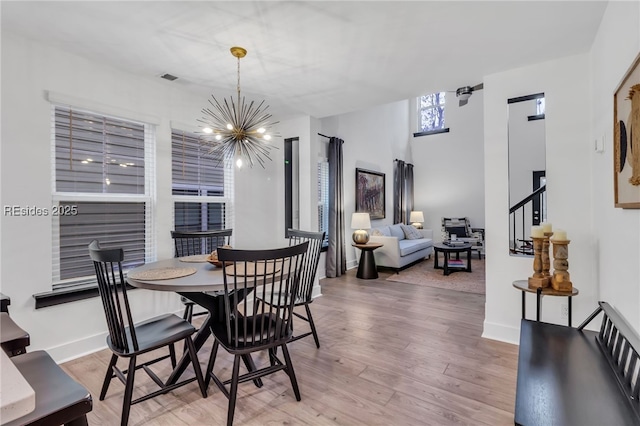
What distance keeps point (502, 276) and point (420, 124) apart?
725cm

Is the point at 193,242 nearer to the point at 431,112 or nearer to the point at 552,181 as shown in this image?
the point at 552,181

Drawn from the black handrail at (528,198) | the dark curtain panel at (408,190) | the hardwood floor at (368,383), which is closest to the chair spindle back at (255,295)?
the hardwood floor at (368,383)

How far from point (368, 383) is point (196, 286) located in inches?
53.3

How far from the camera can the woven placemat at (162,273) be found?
202 cm

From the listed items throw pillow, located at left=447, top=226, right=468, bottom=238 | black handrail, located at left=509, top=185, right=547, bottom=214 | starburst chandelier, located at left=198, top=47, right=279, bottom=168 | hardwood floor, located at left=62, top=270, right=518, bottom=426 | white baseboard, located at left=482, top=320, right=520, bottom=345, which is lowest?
hardwood floor, located at left=62, top=270, right=518, bottom=426

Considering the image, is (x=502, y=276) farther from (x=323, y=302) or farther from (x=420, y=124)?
(x=420, y=124)

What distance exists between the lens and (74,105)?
→ 2639 millimetres

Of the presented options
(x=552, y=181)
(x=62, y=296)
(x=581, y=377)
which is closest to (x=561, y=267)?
(x=552, y=181)

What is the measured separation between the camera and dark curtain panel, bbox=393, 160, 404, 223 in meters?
8.01

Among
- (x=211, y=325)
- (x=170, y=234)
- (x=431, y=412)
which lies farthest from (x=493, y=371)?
(x=170, y=234)

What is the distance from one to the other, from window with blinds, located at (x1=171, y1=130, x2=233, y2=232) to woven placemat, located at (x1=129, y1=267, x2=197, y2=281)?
1251 millimetres

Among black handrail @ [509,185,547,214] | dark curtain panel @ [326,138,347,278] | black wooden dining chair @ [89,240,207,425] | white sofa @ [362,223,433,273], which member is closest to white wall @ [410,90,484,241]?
white sofa @ [362,223,433,273]

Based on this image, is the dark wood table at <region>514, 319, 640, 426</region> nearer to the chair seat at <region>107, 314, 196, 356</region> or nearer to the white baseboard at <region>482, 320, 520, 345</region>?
the white baseboard at <region>482, 320, 520, 345</region>

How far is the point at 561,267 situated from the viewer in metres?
2.26
